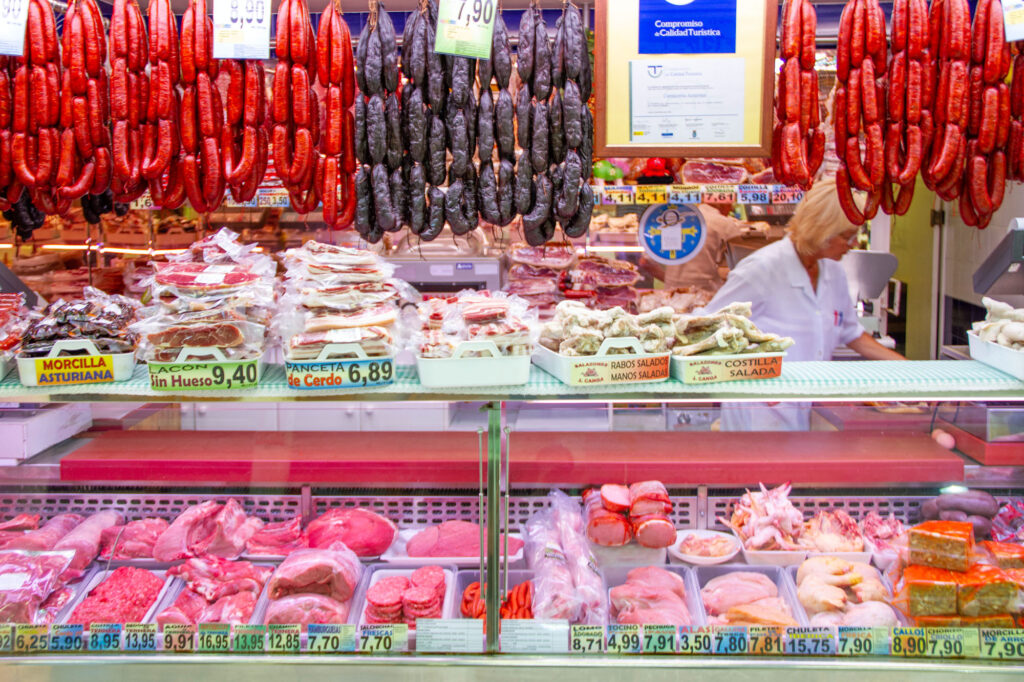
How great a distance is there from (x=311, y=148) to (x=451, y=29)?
68cm

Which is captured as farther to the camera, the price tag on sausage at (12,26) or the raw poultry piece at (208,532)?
the price tag on sausage at (12,26)

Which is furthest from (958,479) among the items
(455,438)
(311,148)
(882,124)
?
(311,148)

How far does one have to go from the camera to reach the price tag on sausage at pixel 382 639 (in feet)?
8.09

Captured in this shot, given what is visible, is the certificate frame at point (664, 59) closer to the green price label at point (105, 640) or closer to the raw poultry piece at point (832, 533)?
the raw poultry piece at point (832, 533)

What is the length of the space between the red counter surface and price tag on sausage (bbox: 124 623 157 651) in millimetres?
564

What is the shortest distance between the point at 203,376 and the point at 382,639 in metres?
0.92

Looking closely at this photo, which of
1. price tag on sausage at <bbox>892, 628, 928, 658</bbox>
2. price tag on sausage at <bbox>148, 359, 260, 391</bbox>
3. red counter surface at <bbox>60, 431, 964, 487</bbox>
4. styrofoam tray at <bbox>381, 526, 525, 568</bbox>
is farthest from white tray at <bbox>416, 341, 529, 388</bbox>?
price tag on sausage at <bbox>892, 628, 928, 658</bbox>

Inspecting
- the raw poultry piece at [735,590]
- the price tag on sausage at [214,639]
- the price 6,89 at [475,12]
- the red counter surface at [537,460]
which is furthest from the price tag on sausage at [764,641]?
the price 6,89 at [475,12]

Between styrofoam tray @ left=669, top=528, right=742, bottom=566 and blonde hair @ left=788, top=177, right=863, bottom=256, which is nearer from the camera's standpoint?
styrofoam tray @ left=669, top=528, right=742, bottom=566

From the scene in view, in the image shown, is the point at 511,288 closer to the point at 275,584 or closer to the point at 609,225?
the point at 609,225

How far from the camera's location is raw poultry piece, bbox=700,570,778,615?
2631 mm

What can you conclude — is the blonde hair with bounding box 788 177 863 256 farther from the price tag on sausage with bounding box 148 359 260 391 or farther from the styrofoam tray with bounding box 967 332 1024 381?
the price tag on sausage with bounding box 148 359 260 391

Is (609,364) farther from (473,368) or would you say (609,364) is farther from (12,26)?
(12,26)

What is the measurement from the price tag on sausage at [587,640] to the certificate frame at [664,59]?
1.81m
